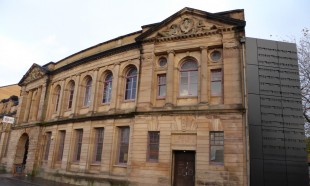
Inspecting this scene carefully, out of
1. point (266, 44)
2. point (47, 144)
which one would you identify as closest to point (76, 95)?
point (47, 144)

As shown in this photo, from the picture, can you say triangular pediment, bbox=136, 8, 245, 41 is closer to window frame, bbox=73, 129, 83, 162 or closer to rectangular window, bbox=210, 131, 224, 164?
rectangular window, bbox=210, 131, 224, 164

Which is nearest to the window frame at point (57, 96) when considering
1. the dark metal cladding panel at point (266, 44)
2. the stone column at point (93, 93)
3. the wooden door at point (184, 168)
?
the stone column at point (93, 93)

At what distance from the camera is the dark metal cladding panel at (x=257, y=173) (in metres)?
12.4

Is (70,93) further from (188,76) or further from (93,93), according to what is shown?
(188,76)

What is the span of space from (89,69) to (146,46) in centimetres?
624

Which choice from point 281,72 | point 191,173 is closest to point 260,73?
point 281,72

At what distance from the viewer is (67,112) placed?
2181 cm

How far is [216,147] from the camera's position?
13.5m

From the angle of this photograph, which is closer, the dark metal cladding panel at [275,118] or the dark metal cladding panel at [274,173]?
the dark metal cladding panel at [274,173]

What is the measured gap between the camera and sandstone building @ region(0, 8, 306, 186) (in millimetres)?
13531

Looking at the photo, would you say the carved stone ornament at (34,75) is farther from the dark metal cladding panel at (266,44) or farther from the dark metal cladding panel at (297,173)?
the dark metal cladding panel at (297,173)

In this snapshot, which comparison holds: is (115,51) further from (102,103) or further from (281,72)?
(281,72)

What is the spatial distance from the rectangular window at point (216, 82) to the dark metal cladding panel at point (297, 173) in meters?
4.92

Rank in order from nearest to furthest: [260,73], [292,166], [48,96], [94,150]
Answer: [292,166], [260,73], [94,150], [48,96]
